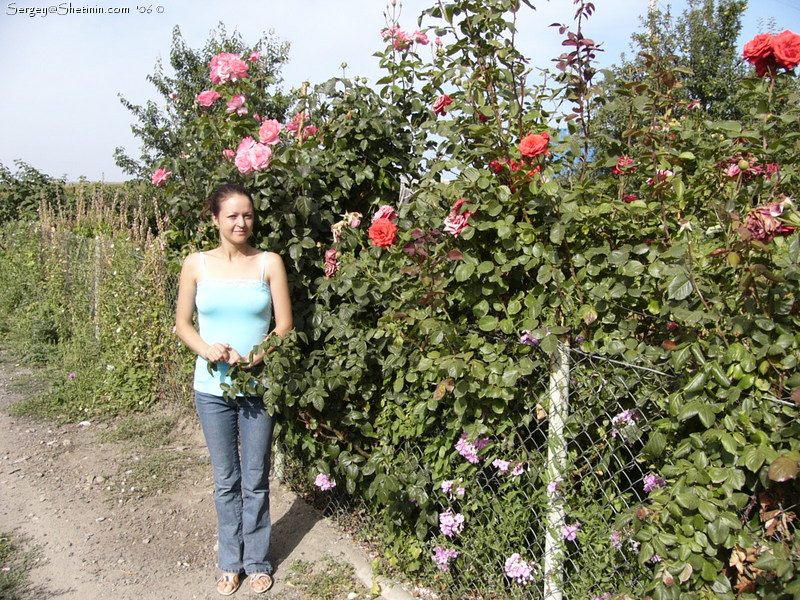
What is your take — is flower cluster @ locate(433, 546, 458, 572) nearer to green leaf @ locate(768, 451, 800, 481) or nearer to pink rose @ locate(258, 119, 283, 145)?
green leaf @ locate(768, 451, 800, 481)

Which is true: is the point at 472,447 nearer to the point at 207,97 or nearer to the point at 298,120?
the point at 298,120

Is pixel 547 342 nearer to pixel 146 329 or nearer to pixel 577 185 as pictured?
pixel 577 185

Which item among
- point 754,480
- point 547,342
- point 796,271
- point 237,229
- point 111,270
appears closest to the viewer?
point 796,271

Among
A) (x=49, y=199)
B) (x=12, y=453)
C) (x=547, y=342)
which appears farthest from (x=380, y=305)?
(x=49, y=199)

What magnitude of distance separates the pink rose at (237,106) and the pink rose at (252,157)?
391 millimetres

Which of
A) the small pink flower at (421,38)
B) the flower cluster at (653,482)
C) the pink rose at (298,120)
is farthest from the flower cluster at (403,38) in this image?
the flower cluster at (653,482)

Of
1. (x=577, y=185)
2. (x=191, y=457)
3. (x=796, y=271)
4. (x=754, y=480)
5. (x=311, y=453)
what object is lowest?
(x=191, y=457)

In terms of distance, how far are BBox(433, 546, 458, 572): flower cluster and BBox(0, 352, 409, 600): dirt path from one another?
0.31 m

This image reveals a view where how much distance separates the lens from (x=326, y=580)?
3.40m

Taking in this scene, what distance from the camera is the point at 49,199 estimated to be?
1259 centimetres

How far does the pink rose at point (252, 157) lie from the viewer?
3229 millimetres

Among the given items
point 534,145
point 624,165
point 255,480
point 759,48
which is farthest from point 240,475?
point 759,48

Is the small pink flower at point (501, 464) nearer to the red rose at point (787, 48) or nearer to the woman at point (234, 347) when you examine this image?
the woman at point (234, 347)

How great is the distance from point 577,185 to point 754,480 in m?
1.11
